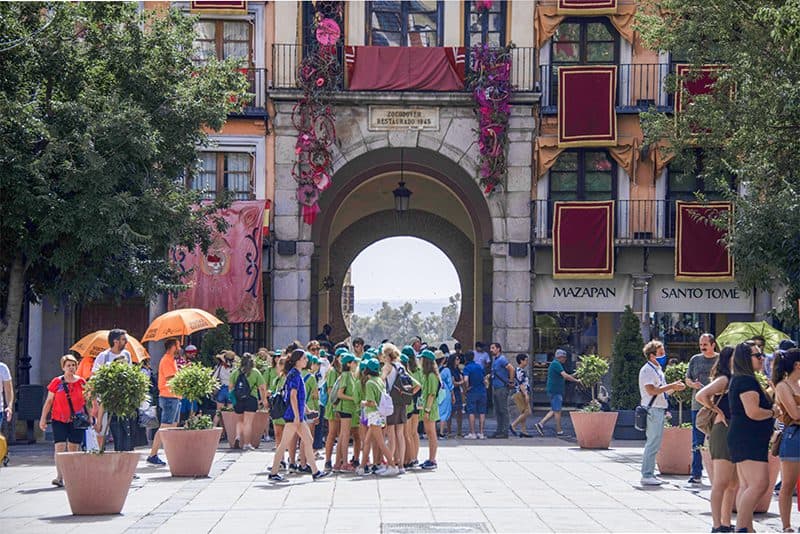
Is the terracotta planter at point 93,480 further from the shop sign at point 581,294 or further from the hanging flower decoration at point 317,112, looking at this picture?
the shop sign at point 581,294

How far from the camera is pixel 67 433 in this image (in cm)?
1723

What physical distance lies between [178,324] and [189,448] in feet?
22.3

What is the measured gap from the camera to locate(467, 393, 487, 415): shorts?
26.8 metres

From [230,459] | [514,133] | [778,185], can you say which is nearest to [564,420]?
[514,133]

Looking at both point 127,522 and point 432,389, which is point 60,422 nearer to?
point 127,522

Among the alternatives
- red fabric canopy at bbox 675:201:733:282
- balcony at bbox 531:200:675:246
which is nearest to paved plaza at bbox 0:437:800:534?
red fabric canopy at bbox 675:201:733:282

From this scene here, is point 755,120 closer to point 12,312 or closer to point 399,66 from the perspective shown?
point 399,66

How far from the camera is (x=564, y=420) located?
107 ft

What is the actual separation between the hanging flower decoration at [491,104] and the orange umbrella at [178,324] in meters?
9.63

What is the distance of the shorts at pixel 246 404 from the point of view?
22922mm

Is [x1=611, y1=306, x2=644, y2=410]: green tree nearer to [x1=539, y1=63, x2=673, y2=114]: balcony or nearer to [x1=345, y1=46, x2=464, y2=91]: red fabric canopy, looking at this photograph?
[x1=539, y1=63, x2=673, y2=114]: balcony

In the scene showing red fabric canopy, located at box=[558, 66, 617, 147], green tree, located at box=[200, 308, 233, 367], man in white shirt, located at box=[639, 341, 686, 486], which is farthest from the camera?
red fabric canopy, located at box=[558, 66, 617, 147]

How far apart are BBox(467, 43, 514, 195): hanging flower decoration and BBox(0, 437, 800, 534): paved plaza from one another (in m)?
12.4

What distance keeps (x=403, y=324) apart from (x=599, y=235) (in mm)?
146505
